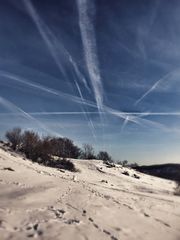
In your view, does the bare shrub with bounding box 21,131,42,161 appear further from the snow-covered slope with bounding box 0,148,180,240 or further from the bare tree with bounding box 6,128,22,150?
the snow-covered slope with bounding box 0,148,180,240

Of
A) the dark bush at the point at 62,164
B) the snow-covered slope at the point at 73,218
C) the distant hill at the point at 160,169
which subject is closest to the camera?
the snow-covered slope at the point at 73,218

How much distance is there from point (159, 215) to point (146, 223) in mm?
1799

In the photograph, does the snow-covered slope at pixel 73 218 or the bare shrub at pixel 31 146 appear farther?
the bare shrub at pixel 31 146

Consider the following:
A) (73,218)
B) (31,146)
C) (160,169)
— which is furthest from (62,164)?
(160,169)

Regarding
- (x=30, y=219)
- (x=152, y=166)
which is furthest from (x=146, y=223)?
(x=152, y=166)

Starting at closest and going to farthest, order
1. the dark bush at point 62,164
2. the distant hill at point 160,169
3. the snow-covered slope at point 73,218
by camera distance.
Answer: the snow-covered slope at point 73,218 < the dark bush at point 62,164 < the distant hill at point 160,169

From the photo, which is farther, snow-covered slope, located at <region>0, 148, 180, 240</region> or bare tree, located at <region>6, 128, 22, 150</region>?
bare tree, located at <region>6, 128, 22, 150</region>

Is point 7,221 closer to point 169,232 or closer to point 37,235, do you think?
point 37,235

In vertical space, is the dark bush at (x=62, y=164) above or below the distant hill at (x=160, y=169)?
below

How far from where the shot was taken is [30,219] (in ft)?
22.4

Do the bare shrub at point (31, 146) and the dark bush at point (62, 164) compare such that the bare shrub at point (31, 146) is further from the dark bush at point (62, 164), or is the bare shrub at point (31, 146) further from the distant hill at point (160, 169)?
the distant hill at point (160, 169)

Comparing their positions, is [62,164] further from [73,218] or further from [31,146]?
[73,218]

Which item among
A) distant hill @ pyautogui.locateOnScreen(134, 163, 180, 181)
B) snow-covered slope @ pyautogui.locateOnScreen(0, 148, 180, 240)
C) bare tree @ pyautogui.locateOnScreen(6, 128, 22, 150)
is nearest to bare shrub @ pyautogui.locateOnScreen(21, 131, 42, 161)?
bare tree @ pyautogui.locateOnScreen(6, 128, 22, 150)

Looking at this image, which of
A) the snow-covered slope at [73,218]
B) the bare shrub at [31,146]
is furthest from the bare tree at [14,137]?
the snow-covered slope at [73,218]
